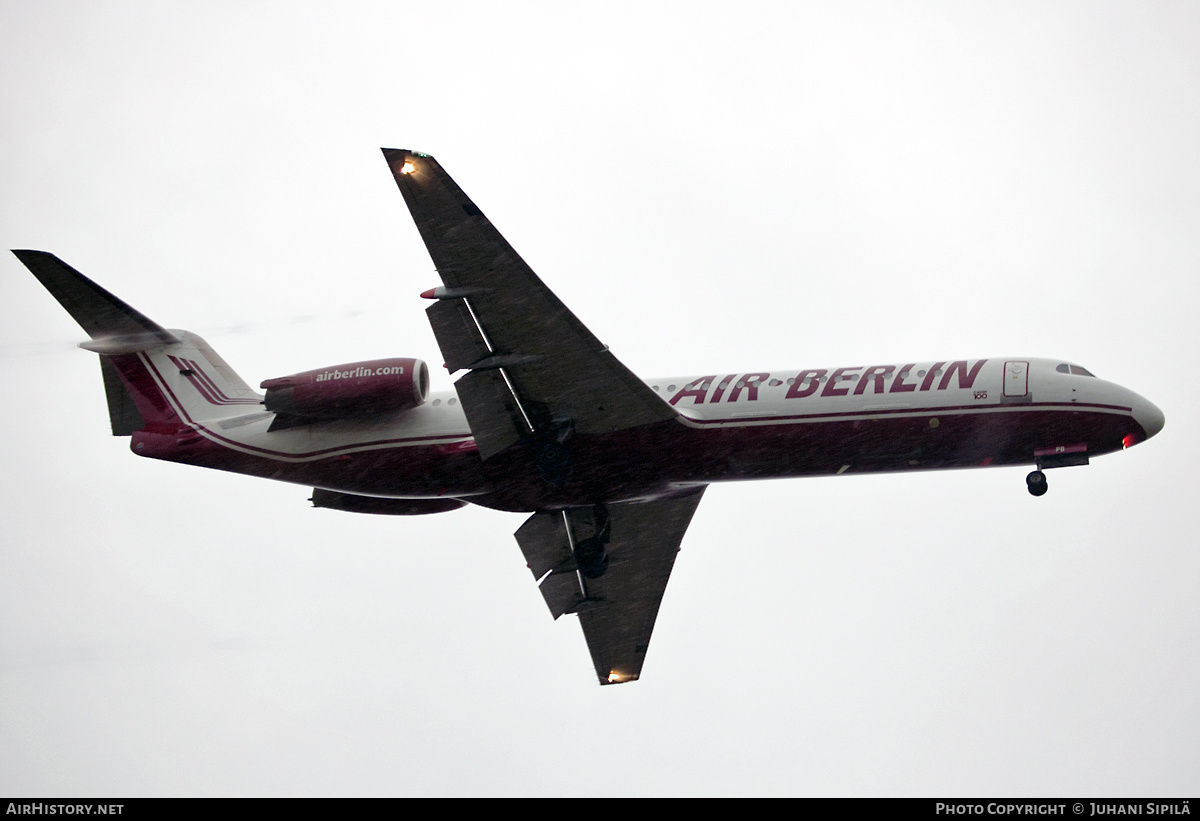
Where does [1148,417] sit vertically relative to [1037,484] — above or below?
above

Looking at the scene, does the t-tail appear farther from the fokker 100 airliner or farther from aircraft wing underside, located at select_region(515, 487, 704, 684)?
aircraft wing underside, located at select_region(515, 487, 704, 684)

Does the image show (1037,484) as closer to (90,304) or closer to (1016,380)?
(1016,380)

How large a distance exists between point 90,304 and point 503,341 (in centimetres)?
998

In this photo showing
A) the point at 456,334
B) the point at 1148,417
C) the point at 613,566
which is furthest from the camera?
the point at 613,566

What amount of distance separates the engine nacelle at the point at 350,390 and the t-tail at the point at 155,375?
9.04 ft

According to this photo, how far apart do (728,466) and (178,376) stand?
42.5 feet

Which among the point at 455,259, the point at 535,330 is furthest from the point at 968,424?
the point at 455,259

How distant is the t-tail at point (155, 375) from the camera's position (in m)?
25.7

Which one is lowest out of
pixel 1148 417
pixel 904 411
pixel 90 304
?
pixel 1148 417

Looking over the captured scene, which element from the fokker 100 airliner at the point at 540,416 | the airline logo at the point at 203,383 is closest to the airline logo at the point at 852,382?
the fokker 100 airliner at the point at 540,416

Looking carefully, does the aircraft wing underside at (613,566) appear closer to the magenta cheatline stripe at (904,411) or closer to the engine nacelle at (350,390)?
the magenta cheatline stripe at (904,411)

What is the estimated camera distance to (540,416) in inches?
884

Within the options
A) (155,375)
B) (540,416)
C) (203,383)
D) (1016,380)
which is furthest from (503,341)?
(155,375)
